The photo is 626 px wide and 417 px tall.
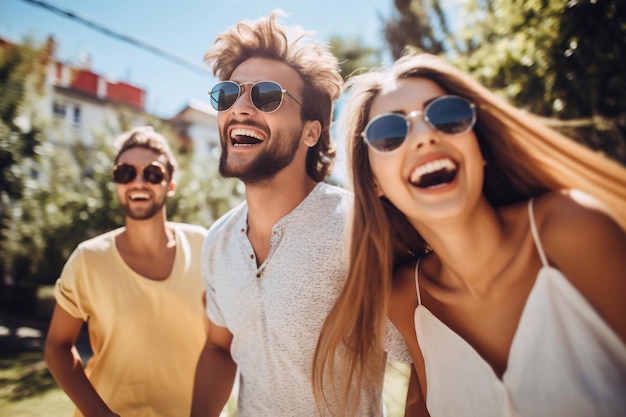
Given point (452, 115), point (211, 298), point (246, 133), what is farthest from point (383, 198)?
point (211, 298)

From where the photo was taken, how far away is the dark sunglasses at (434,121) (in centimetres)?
155

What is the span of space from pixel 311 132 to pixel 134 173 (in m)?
1.86

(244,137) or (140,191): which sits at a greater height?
(244,137)

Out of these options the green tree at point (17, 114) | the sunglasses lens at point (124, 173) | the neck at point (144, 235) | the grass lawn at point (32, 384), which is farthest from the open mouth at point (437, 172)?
the green tree at point (17, 114)

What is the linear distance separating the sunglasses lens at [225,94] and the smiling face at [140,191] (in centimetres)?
138

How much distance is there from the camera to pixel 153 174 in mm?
3500

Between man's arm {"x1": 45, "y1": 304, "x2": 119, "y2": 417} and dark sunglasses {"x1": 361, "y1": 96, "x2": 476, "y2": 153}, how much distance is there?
226 centimetres

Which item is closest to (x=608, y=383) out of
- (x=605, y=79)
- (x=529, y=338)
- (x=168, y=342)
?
(x=529, y=338)

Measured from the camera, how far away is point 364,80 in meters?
1.90

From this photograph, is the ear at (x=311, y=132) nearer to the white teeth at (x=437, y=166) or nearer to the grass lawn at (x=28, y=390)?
the white teeth at (x=437, y=166)

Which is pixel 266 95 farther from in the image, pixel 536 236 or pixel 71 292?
pixel 71 292

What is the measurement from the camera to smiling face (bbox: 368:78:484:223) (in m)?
1.55

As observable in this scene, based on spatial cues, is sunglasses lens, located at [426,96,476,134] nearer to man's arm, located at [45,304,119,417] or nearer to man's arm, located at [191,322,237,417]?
man's arm, located at [191,322,237,417]

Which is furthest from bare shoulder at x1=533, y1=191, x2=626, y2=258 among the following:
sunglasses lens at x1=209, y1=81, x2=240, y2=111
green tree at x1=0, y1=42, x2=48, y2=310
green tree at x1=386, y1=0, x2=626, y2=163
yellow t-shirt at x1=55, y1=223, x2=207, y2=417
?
green tree at x1=0, y1=42, x2=48, y2=310
